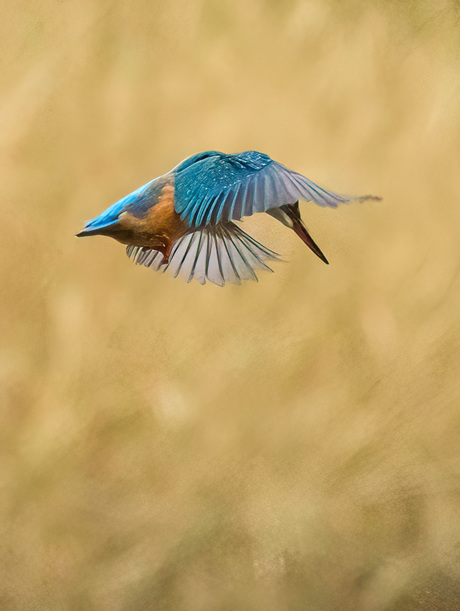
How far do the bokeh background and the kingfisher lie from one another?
23cm

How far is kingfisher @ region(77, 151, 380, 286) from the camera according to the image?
582 millimetres

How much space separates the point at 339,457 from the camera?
1.02 m

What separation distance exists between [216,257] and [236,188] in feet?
0.46

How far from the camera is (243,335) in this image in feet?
3.37

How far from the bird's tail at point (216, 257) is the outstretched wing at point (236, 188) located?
80 millimetres

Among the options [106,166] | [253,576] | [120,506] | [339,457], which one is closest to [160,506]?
[120,506]

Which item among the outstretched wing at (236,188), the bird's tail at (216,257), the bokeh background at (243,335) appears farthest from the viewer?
the bokeh background at (243,335)

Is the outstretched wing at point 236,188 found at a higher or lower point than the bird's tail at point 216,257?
higher

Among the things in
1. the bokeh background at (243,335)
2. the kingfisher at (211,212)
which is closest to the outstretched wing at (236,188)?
the kingfisher at (211,212)

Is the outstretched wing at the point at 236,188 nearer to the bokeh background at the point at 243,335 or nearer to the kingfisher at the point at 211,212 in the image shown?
the kingfisher at the point at 211,212

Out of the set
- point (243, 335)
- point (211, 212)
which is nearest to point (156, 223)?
point (211, 212)

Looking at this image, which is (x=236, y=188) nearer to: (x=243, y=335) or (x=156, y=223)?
(x=156, y=223)

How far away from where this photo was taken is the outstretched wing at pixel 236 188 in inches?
22.5

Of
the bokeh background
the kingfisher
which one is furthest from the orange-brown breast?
the bokeh background
